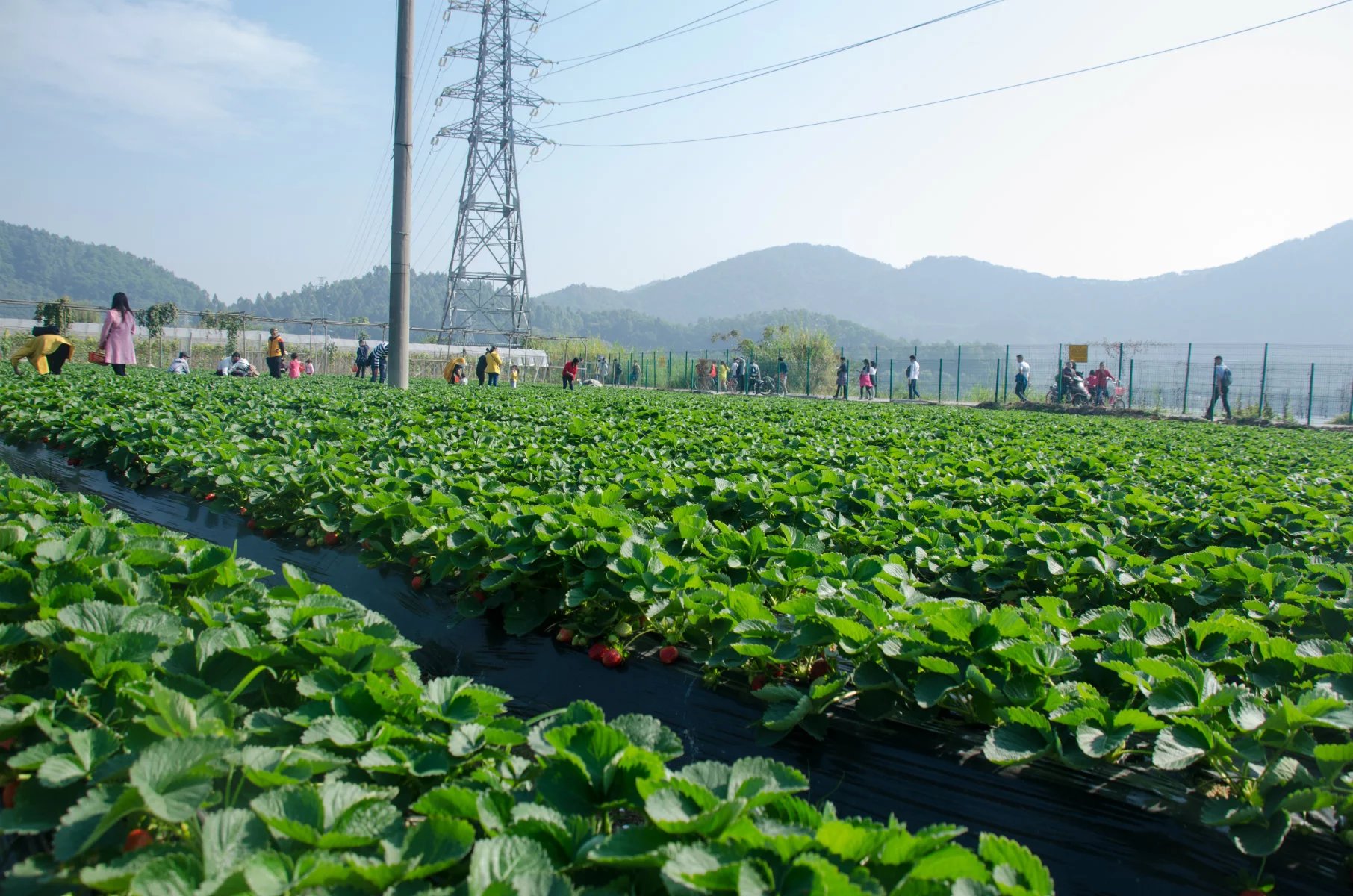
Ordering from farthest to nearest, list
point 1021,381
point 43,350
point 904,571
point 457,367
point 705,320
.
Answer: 1. point 705,320
2. point 1021,381
3. point 457,367
4. point 43,350
5. point 904,571

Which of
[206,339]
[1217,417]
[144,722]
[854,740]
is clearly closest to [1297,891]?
[854,740]

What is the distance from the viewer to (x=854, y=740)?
2.64 m

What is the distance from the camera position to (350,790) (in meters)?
1.59

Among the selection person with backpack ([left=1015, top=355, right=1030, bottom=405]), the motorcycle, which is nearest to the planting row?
person with backpack ([left=1015, top=355, right=1030, bottom=405])

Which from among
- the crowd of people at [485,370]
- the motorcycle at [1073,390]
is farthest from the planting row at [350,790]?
the motorcycle at [1073,390]

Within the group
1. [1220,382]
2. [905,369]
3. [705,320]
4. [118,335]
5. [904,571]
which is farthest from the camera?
[705,320]

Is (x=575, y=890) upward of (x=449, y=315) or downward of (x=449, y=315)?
downward

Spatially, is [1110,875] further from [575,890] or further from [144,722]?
[144,722]

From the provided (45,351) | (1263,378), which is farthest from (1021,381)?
(45,351)

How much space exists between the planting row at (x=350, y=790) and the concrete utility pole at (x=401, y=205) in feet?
51.3

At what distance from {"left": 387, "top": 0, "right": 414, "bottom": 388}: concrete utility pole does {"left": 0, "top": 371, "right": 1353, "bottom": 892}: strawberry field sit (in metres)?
9.12

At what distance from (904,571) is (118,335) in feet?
54.4

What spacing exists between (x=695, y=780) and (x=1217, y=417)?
2991 centimetres

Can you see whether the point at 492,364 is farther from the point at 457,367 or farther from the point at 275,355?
the point at 275,355
